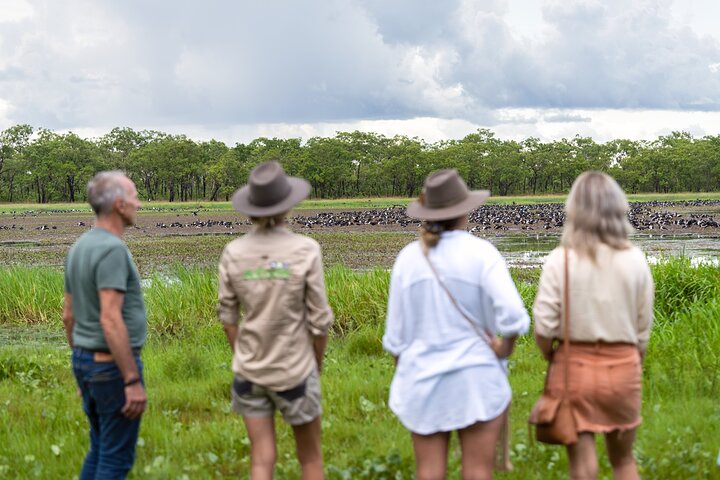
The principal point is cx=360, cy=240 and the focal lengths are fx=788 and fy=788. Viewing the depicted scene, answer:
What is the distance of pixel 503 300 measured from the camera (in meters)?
3.16

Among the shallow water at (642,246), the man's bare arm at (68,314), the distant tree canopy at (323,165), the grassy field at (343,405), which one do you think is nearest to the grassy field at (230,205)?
the distant tree canopy at (323,165)

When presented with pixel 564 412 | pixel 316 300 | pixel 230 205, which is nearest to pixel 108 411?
pixel 316 300

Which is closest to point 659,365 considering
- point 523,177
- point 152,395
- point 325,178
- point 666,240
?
point 152,395

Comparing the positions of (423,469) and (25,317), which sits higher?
(423,469)

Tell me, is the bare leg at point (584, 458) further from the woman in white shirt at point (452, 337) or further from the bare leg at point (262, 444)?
the bare leg at point (262, 444)

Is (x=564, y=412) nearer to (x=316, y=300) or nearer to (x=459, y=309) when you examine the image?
(x=459, y=309)

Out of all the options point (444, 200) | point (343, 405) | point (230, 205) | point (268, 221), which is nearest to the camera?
point (444, 200)

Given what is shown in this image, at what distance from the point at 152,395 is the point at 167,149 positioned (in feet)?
290

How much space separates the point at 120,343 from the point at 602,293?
2.07 meters

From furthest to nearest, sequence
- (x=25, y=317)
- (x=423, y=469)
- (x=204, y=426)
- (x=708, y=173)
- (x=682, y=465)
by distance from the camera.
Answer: (x=708, y=173)
(x=25, y=317)
(x=204, y=426)
(x=682, y=465)
(x=423, y=469)

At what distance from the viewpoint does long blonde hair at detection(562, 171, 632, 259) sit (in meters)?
3.19

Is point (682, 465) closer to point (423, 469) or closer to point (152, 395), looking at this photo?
point (423, 469)

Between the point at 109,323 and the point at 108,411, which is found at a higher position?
the point at 109,323

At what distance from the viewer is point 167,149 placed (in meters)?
91.6
